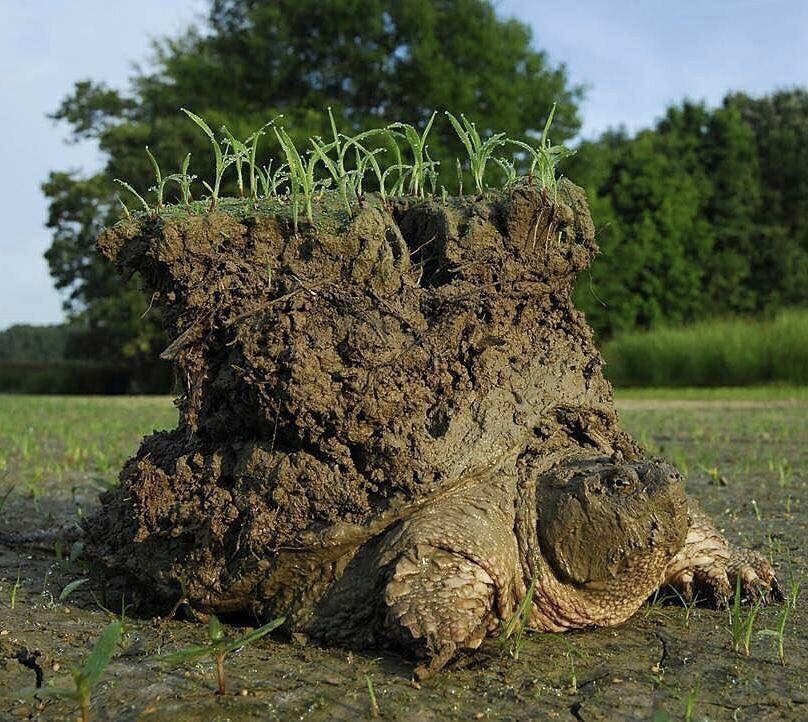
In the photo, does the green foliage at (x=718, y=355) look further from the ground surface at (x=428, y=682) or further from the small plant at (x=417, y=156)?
the small plant at (x=417, y=156)

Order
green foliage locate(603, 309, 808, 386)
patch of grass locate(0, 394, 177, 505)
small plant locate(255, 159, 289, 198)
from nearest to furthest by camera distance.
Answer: small plant locate(255, 159, 289, 198), patch of grass locate(0, 394, 177, 505), green foliage locate(603, 309, 808, 386)

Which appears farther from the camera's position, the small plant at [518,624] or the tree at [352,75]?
the tree at [352,75]

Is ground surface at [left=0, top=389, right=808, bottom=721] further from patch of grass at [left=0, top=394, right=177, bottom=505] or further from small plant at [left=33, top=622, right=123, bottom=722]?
patch of grass at [left=0, top=394, right=177, bottom=505]

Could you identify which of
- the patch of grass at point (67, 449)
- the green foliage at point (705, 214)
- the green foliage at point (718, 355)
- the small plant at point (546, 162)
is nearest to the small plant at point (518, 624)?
the small plant at point (546, 162)

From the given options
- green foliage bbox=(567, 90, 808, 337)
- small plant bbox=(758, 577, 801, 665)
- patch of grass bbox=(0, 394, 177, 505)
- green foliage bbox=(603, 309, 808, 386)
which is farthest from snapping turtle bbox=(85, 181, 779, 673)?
green foliage bbox=(567, 90, 808, 337)

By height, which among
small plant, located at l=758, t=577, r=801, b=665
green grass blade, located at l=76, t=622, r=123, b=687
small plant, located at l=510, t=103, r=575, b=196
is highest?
small plant, located at l=510, t=103, r=575, b=196

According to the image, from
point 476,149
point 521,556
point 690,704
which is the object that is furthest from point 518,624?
point 476,149

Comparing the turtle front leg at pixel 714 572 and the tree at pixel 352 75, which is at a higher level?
A: the tree at pixel 352 75
